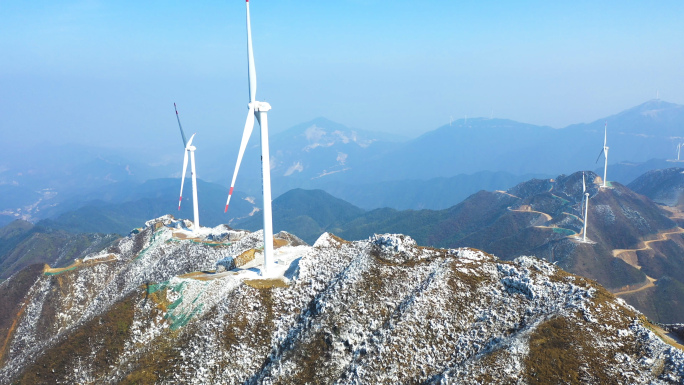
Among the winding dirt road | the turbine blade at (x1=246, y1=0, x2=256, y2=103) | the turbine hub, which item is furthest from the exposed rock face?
the winding dirt road

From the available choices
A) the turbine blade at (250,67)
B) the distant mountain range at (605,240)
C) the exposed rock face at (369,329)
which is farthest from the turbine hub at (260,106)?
the distant mountain range at (605,240)

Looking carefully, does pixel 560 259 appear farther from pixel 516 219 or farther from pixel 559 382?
pixel 559 382

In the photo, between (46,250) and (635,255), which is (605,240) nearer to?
(635,255)

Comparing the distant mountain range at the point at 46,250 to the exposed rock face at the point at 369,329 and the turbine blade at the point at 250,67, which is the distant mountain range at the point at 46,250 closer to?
the exposed rock face at the point at 369,329

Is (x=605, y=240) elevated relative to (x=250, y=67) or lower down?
lower down

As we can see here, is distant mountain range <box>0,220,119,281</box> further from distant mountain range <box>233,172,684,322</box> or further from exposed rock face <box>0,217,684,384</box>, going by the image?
distant mountain range <box>233,172,684,322</box>

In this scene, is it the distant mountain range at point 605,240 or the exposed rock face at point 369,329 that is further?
the distant mountain range at point 605,240

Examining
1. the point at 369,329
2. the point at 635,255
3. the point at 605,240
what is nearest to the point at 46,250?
the point at 369,329

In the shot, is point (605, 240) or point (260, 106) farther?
point (605, 240)
